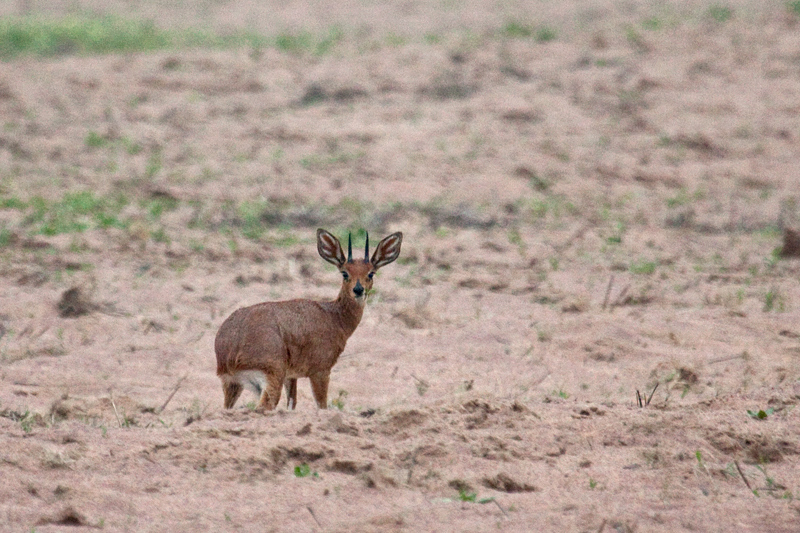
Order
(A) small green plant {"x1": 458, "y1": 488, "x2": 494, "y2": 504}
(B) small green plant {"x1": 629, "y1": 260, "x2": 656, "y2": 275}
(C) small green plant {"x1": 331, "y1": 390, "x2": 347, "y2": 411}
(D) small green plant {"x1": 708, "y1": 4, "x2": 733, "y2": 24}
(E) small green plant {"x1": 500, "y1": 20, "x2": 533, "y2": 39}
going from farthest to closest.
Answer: (D) small green plant {"x1": 708, "y1": 4, "x2": 733, "y2": 24}
(E) small green plant {"x1": 500, "y1": 20, "x2": 533, "y2": 39}
(B) small green plant {"x1": 629, "y1": 260, "x2": 656, "y2": 275}
(C) small green plant {"x1": 331, "y1": 390, "x2": 347, "y2": 411}
(A) small green plant {"x1": 458, "y1": 488, "x2": 494, "y2": 504}

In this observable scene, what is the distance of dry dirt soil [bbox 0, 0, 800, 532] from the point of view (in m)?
4.98

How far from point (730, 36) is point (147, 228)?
9.29 meters

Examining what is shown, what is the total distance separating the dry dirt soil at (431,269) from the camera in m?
4.98

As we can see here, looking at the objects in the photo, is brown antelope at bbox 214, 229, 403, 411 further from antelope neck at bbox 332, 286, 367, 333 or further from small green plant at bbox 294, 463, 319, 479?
small green plant at bbox 294, 463, 319, 479

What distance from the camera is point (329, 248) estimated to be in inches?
261

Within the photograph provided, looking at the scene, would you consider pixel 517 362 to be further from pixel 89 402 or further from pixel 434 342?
pixel 89 402

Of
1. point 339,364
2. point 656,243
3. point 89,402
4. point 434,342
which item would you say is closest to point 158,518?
point 89,402

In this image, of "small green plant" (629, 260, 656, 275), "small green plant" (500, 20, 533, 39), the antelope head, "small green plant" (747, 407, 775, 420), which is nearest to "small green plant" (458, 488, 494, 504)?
"small green plant" (747, 407, 775, 420)

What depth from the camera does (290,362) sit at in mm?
6238

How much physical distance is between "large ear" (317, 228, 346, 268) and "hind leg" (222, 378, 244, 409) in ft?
2.94

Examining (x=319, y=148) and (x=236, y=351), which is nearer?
(x=236, y=351)

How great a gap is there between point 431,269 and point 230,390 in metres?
3.83

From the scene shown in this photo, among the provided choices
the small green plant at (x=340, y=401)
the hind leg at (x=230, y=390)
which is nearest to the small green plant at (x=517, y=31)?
the small green plant at (x=340, y=401)

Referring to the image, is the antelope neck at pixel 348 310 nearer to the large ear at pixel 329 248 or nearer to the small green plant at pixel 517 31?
the large ear at pixel 329 248
